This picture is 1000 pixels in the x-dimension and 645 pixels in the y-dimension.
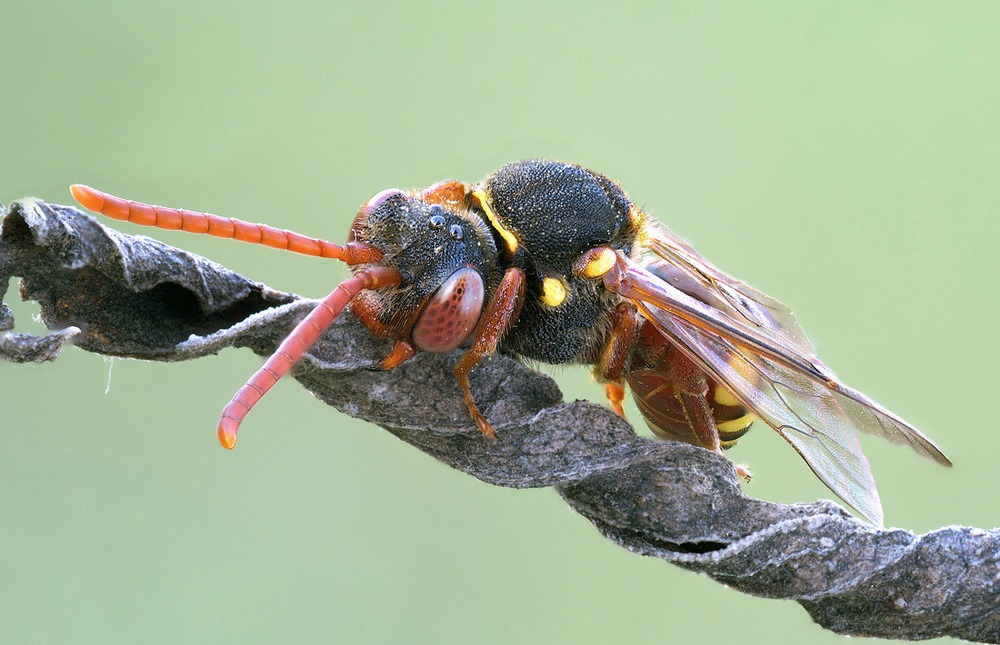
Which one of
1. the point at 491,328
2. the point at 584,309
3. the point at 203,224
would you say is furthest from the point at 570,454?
the point at 203,224

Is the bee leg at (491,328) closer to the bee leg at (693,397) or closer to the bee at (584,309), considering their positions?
the bee at (584,309)

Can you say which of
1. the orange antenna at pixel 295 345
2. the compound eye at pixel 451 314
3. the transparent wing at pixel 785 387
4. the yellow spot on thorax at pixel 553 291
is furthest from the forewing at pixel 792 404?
the orange antenna at pixel 295 345

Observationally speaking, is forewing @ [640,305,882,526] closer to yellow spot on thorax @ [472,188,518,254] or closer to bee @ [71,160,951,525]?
bee @ [71,160,951,525]

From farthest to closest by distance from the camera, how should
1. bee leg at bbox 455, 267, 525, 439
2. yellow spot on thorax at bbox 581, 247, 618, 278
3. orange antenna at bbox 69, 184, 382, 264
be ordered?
1. yellow spot on thorax at bbox 581, 247, 618, 278
2. bee leg at bbox 455, 267, 525, 439
3. orange antenna at bbox 69, 184, 382, 264

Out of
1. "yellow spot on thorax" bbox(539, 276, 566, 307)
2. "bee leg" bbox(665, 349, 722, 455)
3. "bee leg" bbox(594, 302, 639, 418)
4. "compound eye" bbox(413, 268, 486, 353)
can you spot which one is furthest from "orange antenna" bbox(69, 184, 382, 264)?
"bee leg" bbox(665, 349, 722, 455)

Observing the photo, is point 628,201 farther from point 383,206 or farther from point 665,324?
point 383,206

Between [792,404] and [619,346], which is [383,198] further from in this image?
[792,404]
